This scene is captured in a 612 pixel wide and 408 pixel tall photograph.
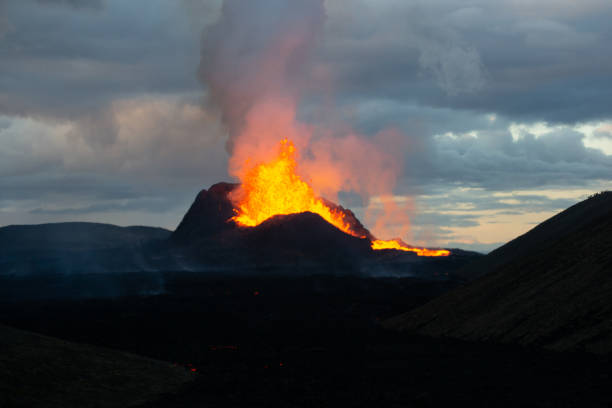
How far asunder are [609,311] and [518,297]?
16551mm

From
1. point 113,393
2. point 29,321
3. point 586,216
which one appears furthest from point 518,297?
point 586,216

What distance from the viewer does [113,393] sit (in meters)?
50.5

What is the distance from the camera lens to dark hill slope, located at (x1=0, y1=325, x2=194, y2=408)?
1839 inches

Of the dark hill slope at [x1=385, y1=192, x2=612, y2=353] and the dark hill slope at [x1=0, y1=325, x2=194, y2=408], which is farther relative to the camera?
the dark hill slope at [x1=385, y1=192, x2=612, y2=353]

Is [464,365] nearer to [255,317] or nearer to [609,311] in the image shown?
[609,311]

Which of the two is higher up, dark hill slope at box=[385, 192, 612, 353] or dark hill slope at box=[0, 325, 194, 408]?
dark hill slope at box=[385, 192, 612, 353]

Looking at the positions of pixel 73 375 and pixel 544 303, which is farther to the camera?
pixel 544 303

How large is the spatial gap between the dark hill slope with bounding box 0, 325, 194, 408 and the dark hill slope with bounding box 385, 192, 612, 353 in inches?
1319

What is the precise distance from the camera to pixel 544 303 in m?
73.6

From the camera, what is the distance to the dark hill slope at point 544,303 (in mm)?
65312

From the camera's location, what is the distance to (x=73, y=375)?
52.4 meters

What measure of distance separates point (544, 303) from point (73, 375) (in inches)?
1846

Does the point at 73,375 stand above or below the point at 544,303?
below

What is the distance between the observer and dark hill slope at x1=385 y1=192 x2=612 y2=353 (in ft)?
214
